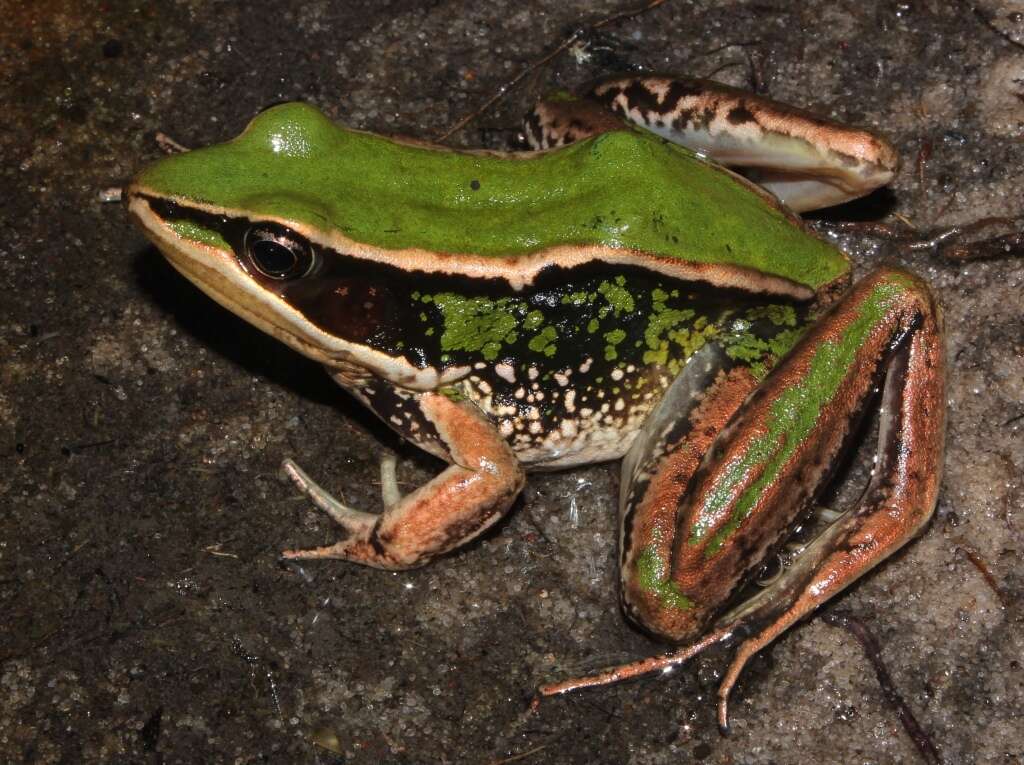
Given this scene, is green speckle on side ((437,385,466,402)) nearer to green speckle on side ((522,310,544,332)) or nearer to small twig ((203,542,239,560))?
green speckle on side ((522,310,544,332))

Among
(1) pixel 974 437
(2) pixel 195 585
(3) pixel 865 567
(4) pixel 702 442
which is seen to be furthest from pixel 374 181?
(1) pixel 974 437

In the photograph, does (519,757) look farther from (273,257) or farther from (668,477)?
(273,257)

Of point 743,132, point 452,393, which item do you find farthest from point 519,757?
point 743,132

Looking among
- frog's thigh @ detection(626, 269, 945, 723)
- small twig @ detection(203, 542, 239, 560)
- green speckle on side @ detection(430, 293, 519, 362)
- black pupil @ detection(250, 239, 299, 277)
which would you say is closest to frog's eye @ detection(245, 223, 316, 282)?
black pupil @ detection(250, 239, 299, 277)

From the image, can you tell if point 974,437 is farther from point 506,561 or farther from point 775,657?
point 506,561

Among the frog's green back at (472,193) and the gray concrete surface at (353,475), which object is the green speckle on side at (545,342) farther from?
the gray concrete surface at (353,475)

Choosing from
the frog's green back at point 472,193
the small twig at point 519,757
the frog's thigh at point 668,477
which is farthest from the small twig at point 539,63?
the small twig at point 519,757
